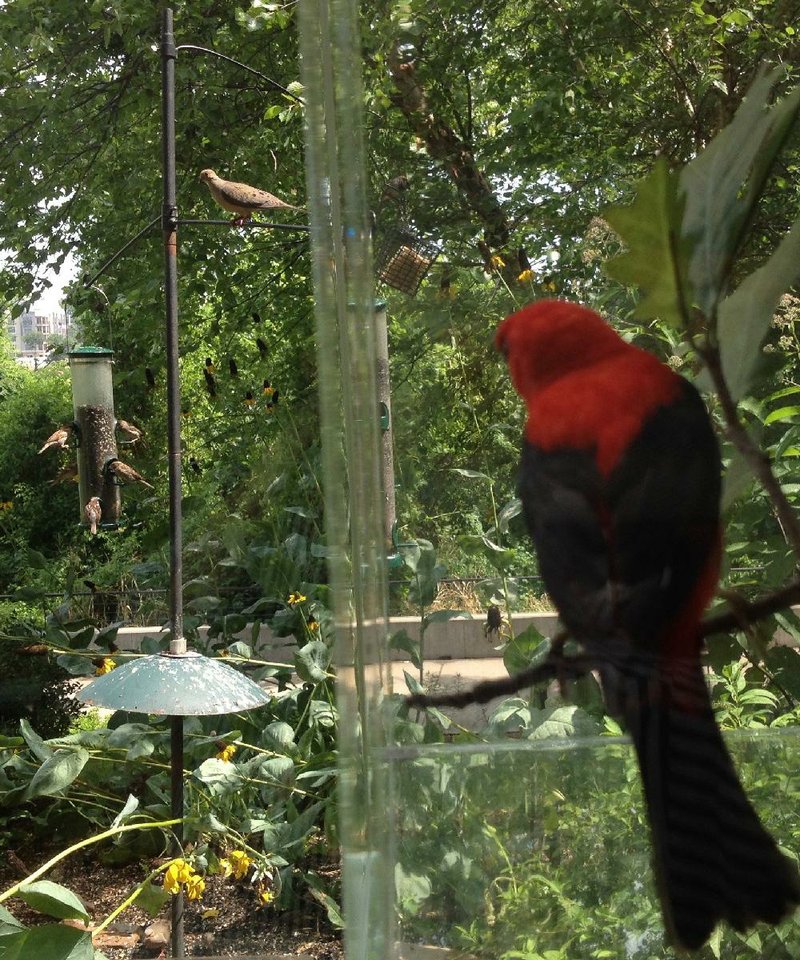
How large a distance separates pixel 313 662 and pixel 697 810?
162 centimetres

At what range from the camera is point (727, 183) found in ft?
0.61

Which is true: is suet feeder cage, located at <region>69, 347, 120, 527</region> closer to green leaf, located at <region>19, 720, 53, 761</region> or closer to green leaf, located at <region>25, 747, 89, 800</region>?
green leaf, located at <region>19, 720, 53, 761</region>

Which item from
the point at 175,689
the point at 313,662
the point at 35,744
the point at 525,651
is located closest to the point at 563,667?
the point at 525,651

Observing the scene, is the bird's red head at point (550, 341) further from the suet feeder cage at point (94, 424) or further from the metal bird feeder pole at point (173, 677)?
the suet feeder cage at point (94, 424)

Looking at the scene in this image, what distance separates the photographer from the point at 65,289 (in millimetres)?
3469

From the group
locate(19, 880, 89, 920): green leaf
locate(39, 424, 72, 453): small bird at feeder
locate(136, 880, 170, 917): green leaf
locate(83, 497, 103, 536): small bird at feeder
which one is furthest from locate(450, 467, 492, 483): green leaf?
locate(39, 424, 72, 453): small bird at feeder

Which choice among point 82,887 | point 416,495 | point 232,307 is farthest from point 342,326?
point 232,307

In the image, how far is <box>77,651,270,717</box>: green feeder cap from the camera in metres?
1.48

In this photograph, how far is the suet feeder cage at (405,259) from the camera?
0.24m

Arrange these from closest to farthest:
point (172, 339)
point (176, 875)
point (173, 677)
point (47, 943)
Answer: point (47, 943) → point (176, 875) → point (173, 677) → point (172, 339)

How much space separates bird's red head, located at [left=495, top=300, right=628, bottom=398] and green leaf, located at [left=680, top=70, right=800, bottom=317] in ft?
0.06

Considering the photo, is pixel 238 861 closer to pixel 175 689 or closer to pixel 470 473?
pixel 175 689

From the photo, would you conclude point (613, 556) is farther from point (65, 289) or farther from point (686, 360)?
point (65, 289)

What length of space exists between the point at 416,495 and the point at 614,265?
7 cm
